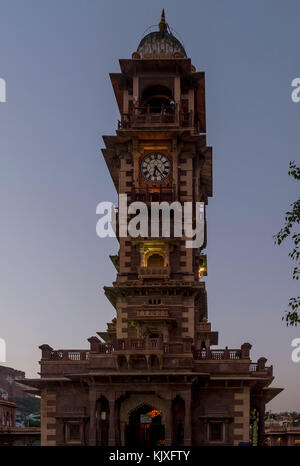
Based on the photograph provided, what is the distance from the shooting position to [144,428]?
52469 mm

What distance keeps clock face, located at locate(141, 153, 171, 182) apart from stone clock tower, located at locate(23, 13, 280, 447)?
76 mm

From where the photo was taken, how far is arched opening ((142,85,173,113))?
197 feet

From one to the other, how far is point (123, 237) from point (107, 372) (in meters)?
11.1

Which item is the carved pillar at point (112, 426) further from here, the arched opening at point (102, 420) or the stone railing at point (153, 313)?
the stone railing at point (153, 313)

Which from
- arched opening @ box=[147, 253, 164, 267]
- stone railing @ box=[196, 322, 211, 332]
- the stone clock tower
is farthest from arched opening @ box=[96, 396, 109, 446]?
stone railing @ box=[196, 322, 211, 332]

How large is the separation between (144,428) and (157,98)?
84.2 feet

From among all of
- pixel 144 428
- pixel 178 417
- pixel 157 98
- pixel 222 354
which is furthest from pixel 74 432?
pixel 157 98

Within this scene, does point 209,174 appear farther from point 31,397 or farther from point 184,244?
point 31,397

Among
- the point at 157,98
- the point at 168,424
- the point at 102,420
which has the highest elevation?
the point at 157,98

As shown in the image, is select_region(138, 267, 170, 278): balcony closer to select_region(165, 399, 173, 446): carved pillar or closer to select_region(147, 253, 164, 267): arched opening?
select_region(147, 253, 164, 267): arched opening

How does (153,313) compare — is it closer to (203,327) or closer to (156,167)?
(203,327)

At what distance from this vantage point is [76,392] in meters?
53.1

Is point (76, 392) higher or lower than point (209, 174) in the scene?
lower
